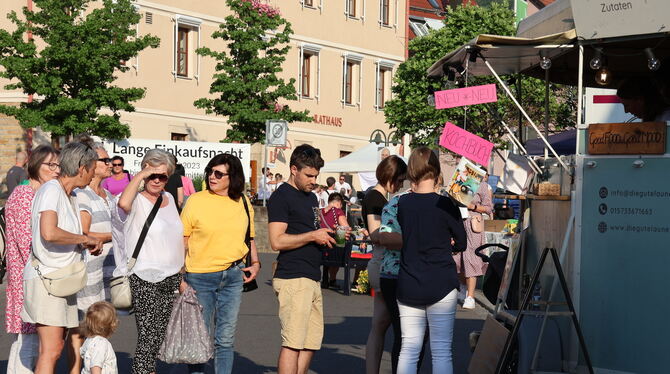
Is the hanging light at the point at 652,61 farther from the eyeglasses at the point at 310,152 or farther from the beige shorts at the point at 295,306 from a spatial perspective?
the beige shorts at the point at 295,306

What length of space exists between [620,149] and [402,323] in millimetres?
1927

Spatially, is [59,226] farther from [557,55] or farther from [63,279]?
[557,55]

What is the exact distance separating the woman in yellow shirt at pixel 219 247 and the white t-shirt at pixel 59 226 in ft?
3.15

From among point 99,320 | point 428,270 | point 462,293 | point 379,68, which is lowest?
point 462,293

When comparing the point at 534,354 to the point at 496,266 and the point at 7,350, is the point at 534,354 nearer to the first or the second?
the point at 496,266

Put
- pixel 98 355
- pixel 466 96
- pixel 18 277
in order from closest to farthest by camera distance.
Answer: pixel 98 355, pixel 18 277, pixel 466 96

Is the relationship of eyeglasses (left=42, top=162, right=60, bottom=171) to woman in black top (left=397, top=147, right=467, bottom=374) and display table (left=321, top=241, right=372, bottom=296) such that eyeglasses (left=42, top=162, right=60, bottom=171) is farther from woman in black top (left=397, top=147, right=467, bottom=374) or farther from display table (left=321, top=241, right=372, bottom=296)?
display table (left=321, top=241, right=372, bottom=296)

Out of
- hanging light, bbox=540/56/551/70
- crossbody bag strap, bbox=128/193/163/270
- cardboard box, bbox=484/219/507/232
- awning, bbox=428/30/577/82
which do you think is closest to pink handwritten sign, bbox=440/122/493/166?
awning, bbox=428/30/577/82

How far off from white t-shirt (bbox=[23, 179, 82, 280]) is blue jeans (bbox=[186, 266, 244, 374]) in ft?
3.28

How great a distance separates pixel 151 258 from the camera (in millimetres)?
8906

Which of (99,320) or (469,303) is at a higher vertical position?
(99,320)

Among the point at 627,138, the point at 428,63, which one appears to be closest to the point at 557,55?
the point at 627,138

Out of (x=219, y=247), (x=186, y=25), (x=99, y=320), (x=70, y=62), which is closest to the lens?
(x=99, y=320)

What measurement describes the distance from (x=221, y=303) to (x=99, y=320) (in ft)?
3.67
